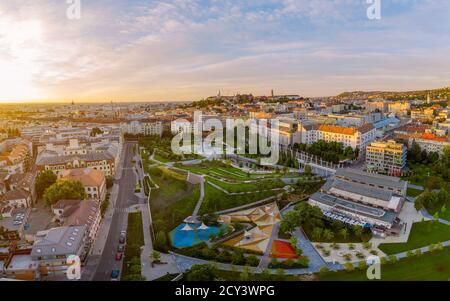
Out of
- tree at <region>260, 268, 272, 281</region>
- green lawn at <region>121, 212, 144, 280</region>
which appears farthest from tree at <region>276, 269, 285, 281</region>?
green lawn at <region>121, 212, 144, 280</region>

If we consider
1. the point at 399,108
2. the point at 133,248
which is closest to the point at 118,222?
the point at 133,248

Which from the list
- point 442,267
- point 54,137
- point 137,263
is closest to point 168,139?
point 54,137

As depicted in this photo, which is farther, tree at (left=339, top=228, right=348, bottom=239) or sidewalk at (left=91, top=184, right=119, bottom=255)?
tree at (left=339, top=228, right=348, bottom=239)

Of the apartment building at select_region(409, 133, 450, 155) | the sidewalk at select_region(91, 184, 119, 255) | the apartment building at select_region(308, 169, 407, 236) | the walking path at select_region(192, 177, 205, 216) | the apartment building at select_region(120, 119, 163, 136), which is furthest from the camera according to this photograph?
the apartment building at select_region(120, 119, 163, 136)

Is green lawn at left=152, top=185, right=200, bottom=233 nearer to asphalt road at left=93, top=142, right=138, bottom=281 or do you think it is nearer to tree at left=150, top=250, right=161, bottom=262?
asphalt road at left=93, top=142, right=138, bottom=281

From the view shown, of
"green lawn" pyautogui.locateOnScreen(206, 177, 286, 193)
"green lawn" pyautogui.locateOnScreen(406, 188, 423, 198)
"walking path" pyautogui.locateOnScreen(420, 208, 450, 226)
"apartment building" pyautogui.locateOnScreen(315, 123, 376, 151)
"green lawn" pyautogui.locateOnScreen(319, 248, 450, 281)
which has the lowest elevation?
"green lawn" pyautogui.locateOnScreen(319, 248, 450, 281)

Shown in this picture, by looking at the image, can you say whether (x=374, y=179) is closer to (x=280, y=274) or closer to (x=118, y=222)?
(x=280, y=274)

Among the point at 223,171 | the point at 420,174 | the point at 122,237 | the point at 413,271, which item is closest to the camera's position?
the point at 413,271
